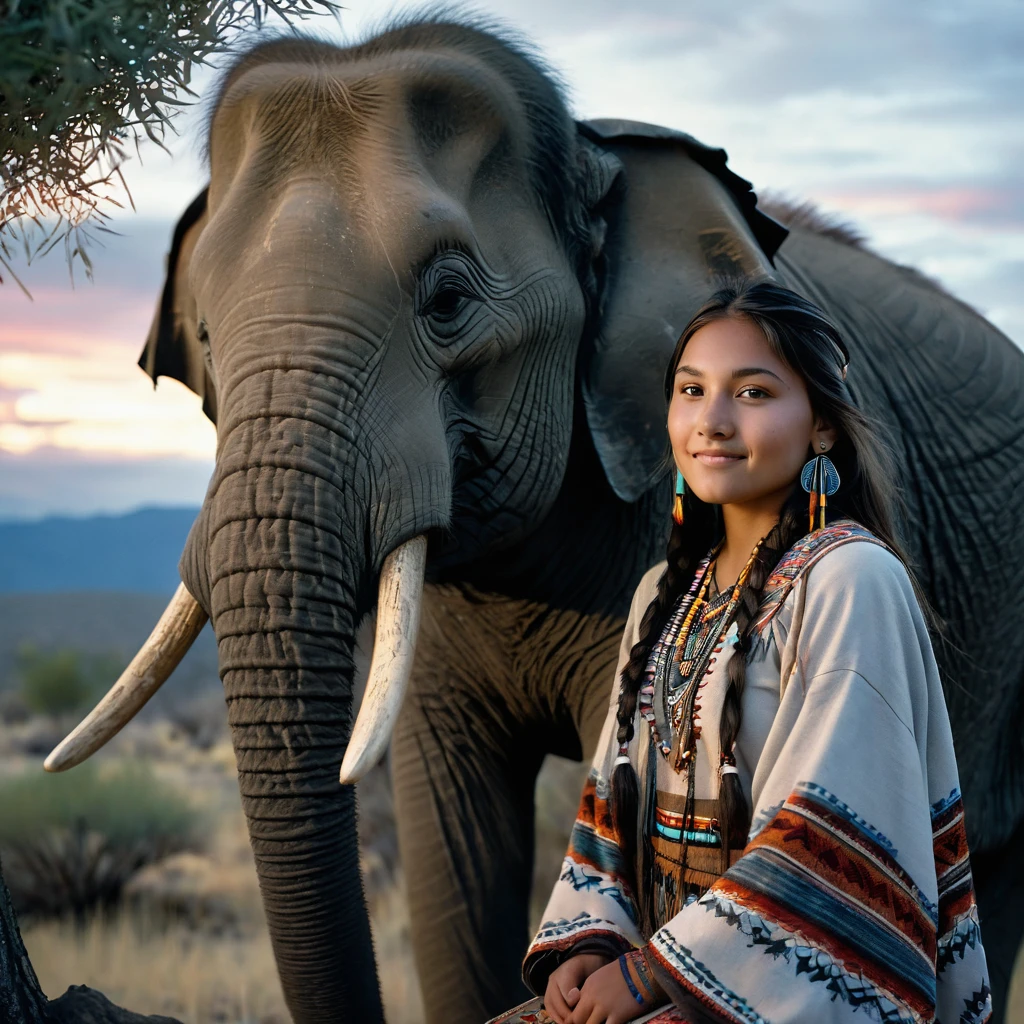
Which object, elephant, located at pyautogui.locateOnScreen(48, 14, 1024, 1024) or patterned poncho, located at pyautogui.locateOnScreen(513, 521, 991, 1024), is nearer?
patterned poncho, located at pyautogui.locateOnScreen(513, 521, 991, 1024)

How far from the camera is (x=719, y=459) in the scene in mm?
2111

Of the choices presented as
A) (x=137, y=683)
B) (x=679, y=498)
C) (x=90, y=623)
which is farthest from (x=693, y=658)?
(x=90, y=623)

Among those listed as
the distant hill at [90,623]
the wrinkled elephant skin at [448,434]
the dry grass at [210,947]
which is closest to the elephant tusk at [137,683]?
the wrinkled elephant skin at [448,434]

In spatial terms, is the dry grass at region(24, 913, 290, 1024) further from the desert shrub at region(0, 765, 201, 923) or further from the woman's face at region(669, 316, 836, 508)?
the woman's face at region(669, 316, 836, 508)

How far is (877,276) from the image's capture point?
4.58m

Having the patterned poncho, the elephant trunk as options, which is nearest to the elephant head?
the elephant trunk

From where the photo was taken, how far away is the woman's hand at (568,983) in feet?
6.61

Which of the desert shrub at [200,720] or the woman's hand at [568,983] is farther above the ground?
the desert shrub at [200,720]

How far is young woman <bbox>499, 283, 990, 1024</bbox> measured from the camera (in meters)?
1.86

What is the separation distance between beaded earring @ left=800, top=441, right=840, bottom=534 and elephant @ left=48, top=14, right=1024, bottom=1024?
84 centimetres

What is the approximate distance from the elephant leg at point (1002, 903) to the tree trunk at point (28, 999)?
301 cm

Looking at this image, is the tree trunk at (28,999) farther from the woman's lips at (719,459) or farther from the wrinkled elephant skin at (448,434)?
the woman's lips at (719,459)

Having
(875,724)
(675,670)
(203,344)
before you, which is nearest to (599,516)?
(203,344)

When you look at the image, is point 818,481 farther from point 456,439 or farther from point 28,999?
point 28,999
